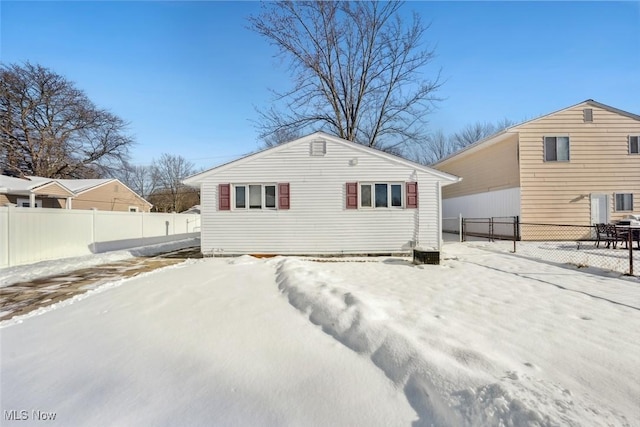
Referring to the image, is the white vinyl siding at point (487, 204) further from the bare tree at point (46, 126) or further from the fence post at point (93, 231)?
the bare tree at point (46, 126)

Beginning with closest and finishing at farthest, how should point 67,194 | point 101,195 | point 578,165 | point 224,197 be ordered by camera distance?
1. point 224,197
2. point 578,165
3. point 67,194
4. point 101,195

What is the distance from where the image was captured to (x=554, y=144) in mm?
14094

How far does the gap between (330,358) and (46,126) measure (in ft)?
116

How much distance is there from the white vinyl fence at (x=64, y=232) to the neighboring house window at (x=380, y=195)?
10760mm

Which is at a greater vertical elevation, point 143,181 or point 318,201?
point 143,181

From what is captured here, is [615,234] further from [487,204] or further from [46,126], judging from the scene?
[46,126]

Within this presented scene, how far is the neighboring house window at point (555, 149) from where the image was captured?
14.1 meters

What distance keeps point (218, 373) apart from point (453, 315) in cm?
303

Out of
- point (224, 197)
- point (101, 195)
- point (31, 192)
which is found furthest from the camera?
point (101, 195)

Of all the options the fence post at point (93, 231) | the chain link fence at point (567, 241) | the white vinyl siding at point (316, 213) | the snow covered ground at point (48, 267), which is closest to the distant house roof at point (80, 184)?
the fence post at point (93, 231)

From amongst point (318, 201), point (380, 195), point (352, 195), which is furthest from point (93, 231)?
point (380, 195)

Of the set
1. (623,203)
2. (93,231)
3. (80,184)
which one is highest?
(80,184)

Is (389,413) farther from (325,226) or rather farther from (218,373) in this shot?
(325,226)

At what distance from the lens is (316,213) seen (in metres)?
10.4
